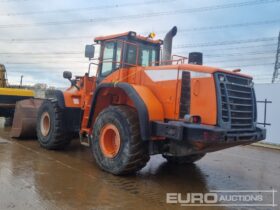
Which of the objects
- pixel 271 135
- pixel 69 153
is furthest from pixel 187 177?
pixel 271 135

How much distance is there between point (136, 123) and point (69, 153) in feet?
9.01

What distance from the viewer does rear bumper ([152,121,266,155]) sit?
5137 millimetres

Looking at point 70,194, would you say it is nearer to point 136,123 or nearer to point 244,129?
point 136,123

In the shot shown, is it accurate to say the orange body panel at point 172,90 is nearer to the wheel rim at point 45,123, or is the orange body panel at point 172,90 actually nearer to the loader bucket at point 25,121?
the wheel rim at point 45,123

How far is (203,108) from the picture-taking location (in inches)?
216

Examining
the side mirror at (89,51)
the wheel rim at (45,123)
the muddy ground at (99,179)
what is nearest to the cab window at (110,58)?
the side mirror at (89,51)

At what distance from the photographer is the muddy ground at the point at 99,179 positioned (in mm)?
4630

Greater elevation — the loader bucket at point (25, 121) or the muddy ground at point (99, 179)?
the loader bucket at point (25, 121)

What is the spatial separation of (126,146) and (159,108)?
846mm

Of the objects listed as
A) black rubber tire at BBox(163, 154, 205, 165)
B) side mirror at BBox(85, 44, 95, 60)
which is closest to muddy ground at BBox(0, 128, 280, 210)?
black rubber tire at BBox(163, 154, 205, 165)

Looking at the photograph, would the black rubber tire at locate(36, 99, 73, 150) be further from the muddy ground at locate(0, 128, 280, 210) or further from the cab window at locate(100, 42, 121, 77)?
the cab window at locate(100, 42, 121, 77)

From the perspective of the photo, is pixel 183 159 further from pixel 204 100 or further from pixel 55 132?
pixel 55 132

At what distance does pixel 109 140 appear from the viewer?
6.58 metres

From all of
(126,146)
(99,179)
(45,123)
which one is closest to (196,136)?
(126,146)
